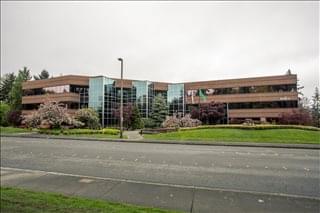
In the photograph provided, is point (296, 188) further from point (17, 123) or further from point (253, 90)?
point (17, 123)

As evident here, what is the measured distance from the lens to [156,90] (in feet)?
67.8

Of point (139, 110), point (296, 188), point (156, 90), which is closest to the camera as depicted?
point (296, 188)

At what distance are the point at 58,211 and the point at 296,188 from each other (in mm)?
5748

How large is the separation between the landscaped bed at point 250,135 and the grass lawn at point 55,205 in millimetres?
15529

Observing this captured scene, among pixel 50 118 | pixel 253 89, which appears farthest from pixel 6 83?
pixel 253 89

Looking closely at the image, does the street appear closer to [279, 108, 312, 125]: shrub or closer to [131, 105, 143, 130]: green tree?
[131, 105, 143, 130]: green tree

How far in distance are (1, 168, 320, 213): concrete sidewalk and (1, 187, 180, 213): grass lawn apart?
19.1 inches

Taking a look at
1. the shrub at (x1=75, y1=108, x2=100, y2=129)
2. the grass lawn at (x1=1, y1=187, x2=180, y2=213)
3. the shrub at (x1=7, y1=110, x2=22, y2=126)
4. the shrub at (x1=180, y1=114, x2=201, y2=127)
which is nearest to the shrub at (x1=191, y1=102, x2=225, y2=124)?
the shrub at (x1=180, y1=114, x2=201, y2=127)

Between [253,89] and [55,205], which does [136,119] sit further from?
[253,89]

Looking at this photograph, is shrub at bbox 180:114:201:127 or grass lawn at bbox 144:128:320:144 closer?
grass lawn at bbox 144:128:320:144

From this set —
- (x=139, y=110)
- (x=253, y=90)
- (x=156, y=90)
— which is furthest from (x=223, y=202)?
(x=253, y=90)

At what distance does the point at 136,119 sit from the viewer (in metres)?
25.3

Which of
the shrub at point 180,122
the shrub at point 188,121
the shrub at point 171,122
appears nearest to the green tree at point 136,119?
the shrub at point 171,122

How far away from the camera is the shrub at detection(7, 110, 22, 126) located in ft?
136
